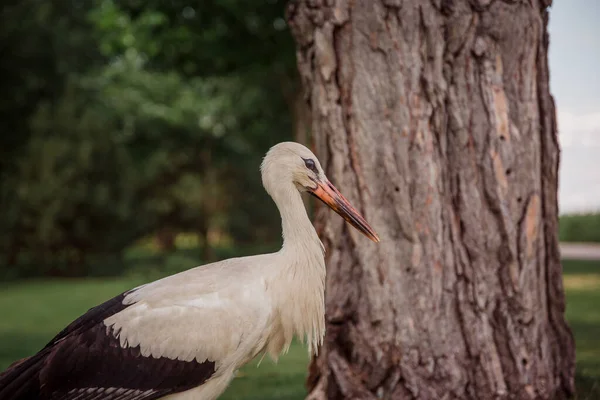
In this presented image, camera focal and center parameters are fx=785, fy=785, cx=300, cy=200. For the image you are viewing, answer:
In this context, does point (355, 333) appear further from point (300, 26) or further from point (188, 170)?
point (188, 170)

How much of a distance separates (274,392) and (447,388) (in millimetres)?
2149

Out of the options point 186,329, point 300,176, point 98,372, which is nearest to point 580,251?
point 300,176

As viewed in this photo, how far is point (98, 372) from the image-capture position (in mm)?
3822

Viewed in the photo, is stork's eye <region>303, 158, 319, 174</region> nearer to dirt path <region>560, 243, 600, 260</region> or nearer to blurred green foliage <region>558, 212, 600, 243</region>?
dirt path <region>560, 243, 600, 260</region>

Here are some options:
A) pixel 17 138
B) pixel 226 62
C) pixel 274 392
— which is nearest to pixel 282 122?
pixel 226 62

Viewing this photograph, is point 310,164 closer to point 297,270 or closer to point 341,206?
point 341,206

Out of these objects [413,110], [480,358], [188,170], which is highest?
[188,170]

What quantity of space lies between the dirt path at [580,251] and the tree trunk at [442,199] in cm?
1693

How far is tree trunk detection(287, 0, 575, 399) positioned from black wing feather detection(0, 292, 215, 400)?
50.7 inches

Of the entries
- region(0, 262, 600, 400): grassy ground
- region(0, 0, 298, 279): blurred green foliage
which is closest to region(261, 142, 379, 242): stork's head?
region(0, 262, 600, 400): grassy ground

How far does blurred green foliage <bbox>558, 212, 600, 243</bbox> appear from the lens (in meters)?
22.2

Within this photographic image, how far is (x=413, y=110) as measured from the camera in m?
4.69

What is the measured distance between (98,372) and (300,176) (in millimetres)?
1385

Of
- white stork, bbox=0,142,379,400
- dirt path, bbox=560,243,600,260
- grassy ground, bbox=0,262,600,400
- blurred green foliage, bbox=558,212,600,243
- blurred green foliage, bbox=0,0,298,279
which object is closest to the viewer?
white stork, bbox=0,142,379,400
